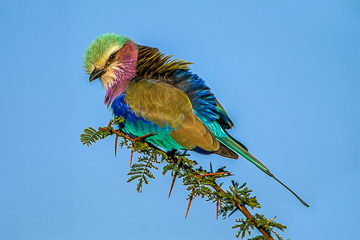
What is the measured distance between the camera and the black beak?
16.2ft

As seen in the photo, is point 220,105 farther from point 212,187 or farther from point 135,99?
point 212,187

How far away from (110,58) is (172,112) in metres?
1.27

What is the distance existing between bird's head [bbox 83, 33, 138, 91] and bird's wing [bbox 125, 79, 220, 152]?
1.79 feet

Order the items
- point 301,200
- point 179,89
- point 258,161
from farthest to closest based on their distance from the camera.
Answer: point 179,89
point 258,161
point 301,200

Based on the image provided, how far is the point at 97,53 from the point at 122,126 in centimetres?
108

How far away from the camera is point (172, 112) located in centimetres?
433

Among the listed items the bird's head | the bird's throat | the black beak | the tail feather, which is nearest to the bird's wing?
the tail feather

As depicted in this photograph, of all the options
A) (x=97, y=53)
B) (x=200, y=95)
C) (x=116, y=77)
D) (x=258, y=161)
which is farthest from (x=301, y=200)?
(x=97, y=53)

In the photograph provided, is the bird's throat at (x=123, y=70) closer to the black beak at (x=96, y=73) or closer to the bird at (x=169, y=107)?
the bird at (x=169, y=107)

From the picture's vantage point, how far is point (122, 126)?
14.8ft

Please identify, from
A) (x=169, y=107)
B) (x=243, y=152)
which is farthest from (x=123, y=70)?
(x=243, y=152)

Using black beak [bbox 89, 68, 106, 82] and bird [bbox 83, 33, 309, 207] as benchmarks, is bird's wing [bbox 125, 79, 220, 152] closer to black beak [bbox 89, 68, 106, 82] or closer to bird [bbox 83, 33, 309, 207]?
bird [bbox 83, 33, 309, 207]

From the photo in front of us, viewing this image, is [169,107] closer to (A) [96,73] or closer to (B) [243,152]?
(B) [243,152]

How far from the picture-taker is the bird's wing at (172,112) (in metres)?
4.16
